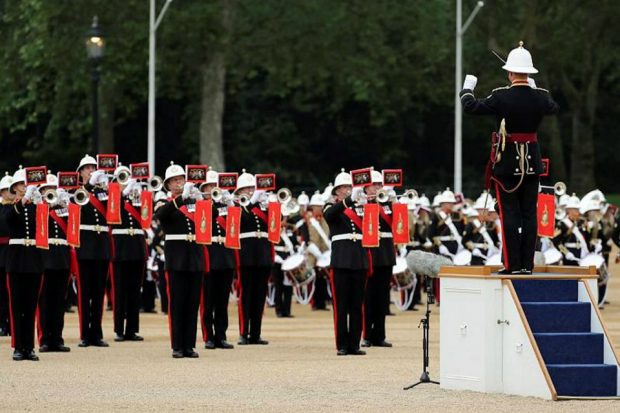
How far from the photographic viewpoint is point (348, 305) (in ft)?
63.7

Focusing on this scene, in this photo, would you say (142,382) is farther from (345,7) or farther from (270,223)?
(345,7)

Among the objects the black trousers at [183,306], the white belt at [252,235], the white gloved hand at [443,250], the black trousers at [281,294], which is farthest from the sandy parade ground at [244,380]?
the white gloved hand at [443,250]

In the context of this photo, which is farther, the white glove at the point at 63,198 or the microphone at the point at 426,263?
the white glove at the point at 63,198

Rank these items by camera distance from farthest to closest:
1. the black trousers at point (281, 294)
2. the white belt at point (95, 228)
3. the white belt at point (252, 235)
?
the black trousers at point (281, 294) → the white belt at point (252, 235) → the white belt at point (95, 228)

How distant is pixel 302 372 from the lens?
17.0 metres

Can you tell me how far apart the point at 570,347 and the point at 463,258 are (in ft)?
42.7

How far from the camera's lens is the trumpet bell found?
20.0m

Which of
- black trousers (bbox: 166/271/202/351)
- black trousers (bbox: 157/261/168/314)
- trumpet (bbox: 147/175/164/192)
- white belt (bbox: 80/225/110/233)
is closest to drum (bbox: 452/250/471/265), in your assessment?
black trousers (bbox: 157/261/168/314)

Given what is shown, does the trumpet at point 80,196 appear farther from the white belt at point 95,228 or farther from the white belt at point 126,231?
the white belt at point 126,231

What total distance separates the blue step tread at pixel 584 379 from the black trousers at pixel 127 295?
8.11 meters

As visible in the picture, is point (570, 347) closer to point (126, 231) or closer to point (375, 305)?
point (375, 305)

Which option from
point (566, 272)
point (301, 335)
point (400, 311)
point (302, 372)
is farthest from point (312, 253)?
point (566, 272)

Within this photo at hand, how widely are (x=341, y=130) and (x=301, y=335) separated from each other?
123 feet

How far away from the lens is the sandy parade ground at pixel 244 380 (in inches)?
549
